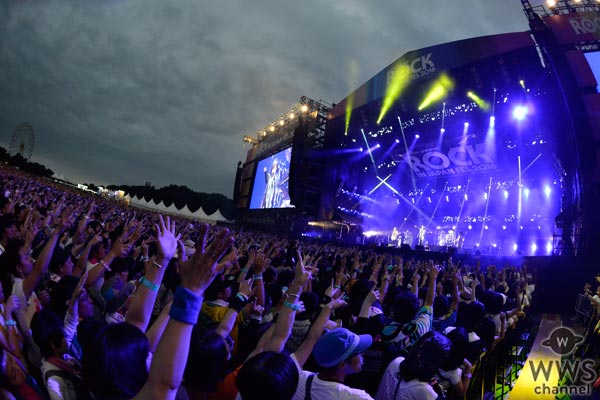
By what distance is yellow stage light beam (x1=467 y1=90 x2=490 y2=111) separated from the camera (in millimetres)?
15477

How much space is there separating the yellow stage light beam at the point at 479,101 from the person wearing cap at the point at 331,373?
16315 millimetres

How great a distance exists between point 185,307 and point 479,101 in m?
17.3

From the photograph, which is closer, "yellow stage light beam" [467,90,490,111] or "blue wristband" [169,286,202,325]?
"blue wristband" [169,286,202,325]

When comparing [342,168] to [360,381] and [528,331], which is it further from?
[360,381]

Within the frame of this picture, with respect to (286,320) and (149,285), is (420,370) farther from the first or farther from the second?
(149,285)

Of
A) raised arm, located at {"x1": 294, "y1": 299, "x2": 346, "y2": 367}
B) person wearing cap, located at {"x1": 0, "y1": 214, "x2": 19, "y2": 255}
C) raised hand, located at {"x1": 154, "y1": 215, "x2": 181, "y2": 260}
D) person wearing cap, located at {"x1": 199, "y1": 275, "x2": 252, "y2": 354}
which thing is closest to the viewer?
raised hand, located at {"x1": 154, "y1": 215, "x2": 181, "y2": 260}

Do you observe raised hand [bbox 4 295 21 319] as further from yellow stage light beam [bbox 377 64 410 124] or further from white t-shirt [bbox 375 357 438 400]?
yellow stage light beam [bbox 377 64 410 124]

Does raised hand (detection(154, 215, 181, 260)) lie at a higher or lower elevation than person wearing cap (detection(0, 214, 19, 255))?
higher

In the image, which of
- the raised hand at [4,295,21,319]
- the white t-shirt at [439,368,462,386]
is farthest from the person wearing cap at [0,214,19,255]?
the white t-shirt at [439,368,462,386]

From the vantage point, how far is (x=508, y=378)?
4.75 meters

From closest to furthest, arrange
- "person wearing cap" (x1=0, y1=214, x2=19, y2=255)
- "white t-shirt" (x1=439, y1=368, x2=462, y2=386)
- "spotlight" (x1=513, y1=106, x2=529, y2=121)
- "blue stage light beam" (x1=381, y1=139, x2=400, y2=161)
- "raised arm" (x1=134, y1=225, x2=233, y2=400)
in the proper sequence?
"raised arm" (x1=134, y1=225, x2=233, y2=400) < "white t-shirt" (x1=439, y1=368, x2=462, y2=386) < "person wearing cap" (x1=0, y1=214, x2=19, y2=255) < "spotlight" (x1=513, y1=106, x2=529, y2=121) < "blue stage light beam" (x1=381, y1=139, x2=400, y2=161)

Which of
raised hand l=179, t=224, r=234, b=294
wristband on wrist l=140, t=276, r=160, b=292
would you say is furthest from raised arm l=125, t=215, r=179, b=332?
raised hand l=179, t=224, r=234, b=294

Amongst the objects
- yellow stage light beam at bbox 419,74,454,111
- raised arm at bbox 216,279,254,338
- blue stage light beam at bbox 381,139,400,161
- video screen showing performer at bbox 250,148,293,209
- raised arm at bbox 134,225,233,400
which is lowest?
raised arm at bbox 216,279,254,338

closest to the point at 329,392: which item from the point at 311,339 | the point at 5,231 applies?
the point at 311,339
